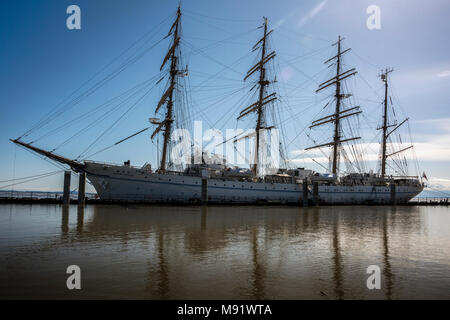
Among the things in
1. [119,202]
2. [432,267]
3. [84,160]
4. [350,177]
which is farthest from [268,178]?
[432,267]

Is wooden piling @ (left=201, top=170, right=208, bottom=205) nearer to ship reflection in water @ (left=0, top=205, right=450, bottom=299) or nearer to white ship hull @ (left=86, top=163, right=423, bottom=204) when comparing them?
white ship hull @ (left=86, top=163, right=423, bottom=204)

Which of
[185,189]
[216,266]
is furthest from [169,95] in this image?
[216,266]

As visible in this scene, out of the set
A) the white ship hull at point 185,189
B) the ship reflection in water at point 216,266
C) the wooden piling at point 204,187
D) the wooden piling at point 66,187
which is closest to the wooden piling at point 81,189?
the wooden piling at point 66,187

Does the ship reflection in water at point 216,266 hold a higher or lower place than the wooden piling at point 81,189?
lower

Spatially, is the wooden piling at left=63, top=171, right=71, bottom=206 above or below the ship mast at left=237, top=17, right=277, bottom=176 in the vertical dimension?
below

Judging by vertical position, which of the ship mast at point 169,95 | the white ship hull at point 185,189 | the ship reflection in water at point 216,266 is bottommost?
the ship reflection in water at point 216,266

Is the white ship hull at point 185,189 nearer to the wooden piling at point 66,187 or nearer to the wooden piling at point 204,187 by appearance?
the wooden piling at point 204,187

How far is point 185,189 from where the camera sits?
37.7m

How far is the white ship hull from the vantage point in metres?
34.3

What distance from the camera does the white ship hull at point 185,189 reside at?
3434 cm

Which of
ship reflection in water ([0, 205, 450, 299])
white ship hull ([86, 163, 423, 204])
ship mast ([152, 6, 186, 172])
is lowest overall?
ship reflection in water ([0, 205, 450, 299])

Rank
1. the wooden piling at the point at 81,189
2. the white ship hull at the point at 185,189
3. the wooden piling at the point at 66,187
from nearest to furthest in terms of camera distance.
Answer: the wooden piling at the point at 81,189
the wooden piling at the point at 66,187
the white ship hull at the point at 185,189

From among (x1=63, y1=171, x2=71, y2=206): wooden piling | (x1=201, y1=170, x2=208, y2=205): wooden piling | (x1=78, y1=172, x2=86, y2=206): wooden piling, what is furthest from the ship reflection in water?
(x1=201, y1=170, x2=208, y2=205): wooden piling
